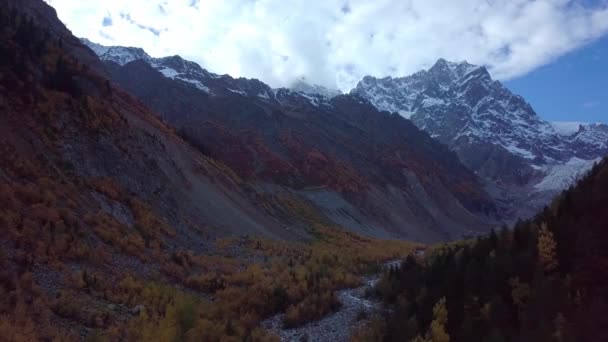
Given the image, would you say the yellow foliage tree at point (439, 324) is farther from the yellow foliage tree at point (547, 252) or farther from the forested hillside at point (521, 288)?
the yellow foliage tree at point (547, 252)

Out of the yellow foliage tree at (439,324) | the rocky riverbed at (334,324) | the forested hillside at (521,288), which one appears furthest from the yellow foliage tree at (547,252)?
the rocky riverbed at (334,324)

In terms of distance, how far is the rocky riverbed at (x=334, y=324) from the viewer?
1780 cm

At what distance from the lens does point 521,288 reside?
16984 millimetres

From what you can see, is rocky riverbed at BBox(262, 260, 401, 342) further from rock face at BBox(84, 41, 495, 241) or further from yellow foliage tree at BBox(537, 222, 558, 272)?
rock face at BBox(84, 41, 495, 241)

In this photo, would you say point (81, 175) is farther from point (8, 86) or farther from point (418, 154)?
point (418, 154)

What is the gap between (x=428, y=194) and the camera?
12075 cm

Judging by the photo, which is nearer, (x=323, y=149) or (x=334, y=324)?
(x=334, y=324)

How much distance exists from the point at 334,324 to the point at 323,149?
97900 mm

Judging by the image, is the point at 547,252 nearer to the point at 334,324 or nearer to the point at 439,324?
the point at 439,324

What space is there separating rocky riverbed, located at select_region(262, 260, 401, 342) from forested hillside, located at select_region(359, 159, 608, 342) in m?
1.10

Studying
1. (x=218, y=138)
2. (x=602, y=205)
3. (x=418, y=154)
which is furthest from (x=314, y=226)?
(x=418, y=154)

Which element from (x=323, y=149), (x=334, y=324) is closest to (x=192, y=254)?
(x=334, y=324)

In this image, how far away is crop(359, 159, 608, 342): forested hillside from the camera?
1434 cm

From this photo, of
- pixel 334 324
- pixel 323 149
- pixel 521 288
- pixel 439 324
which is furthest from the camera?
pixel 323 149
